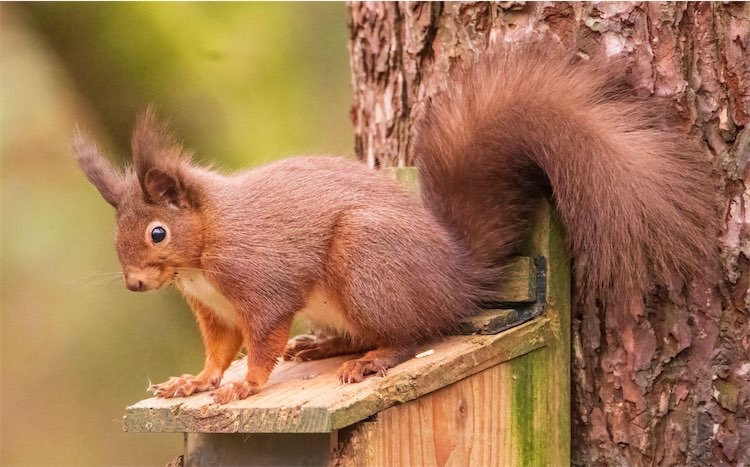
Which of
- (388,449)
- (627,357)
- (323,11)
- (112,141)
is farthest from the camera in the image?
(323,11)

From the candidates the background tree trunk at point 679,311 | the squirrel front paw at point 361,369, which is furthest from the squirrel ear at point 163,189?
the background tree trunk at point 679,311

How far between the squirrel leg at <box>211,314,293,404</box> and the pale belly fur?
10cm

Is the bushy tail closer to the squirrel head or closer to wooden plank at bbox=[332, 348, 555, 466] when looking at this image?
wooden plank at bbox=[332, 348, 555, 466]

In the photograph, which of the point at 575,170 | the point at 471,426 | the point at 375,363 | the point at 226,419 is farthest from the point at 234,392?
the point at 575,170

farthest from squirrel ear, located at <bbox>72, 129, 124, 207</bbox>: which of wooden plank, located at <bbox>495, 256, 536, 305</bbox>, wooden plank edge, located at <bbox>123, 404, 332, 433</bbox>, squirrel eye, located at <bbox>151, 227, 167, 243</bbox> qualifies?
wooden plank, located at <bbox>495, 256, 536, 305</bbox>

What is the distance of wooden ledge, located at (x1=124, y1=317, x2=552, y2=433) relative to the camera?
2.07 metres

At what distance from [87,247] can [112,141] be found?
2.13ft

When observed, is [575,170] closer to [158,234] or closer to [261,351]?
[261,351]

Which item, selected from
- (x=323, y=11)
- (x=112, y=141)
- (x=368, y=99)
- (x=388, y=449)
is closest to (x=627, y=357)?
(x=388, y=449)

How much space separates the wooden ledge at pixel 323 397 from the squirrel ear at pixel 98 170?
1.69ft

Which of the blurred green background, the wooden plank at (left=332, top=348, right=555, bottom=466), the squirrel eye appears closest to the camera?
the wooden plank at (left=332, top=348, right=555, bottom=466)

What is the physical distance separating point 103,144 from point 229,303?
166 centimetres

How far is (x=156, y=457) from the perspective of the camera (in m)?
4.61

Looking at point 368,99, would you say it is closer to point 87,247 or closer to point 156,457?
point 87,247
